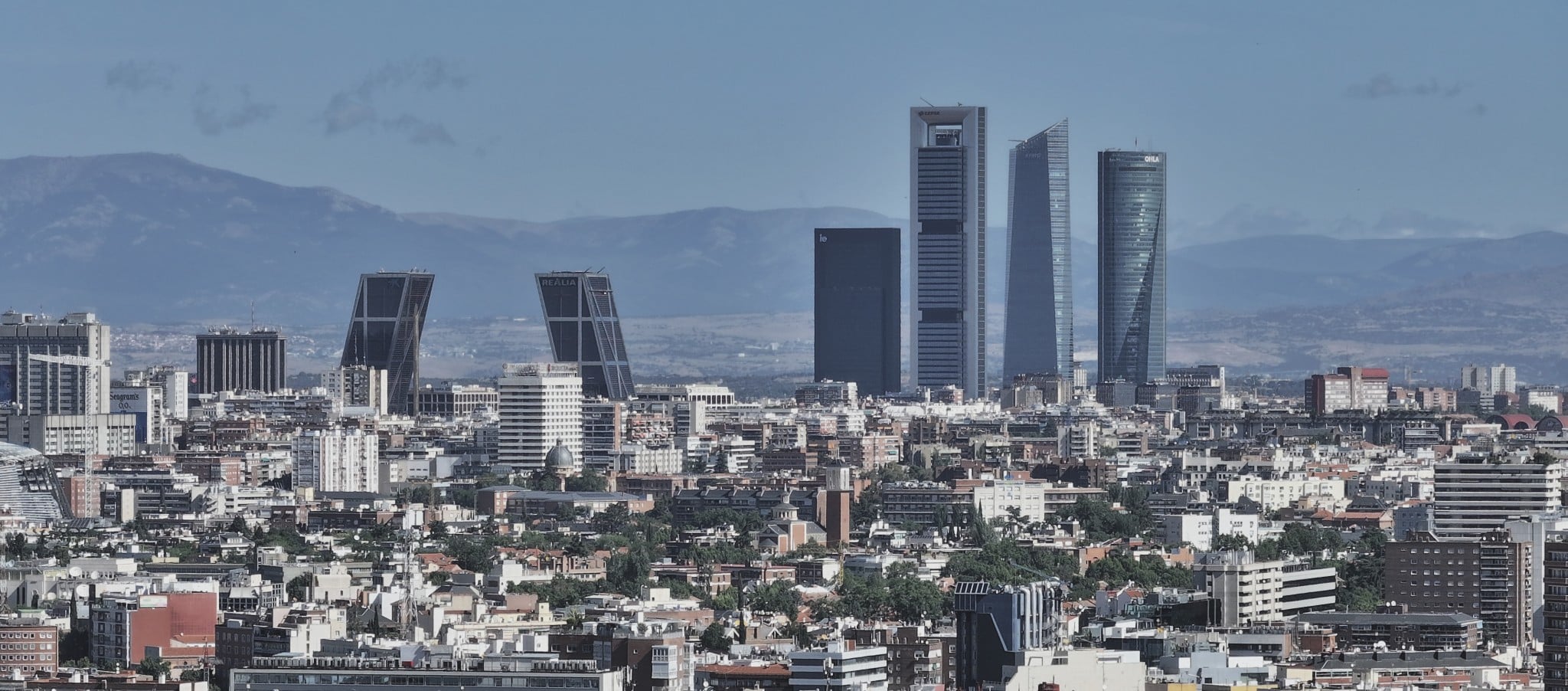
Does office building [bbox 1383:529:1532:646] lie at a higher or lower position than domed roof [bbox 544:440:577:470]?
lower

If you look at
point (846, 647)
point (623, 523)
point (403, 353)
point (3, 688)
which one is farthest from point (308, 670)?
point (403, 353)

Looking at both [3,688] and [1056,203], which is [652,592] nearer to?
[3,688]

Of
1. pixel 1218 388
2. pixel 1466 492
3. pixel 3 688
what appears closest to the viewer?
pixel 3 688

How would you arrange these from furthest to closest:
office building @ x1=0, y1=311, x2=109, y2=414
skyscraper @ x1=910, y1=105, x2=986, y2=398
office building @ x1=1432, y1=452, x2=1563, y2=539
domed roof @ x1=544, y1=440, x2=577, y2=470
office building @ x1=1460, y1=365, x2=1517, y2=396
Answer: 1. office building @ x1=1460, y1=365, x2=1517, y2=396
2. skyscraper @ x1=910, y1=105, x2=986, y2=398
3. office building @ x1=0, y1=311, x2=109, y2=414
4. domed roof @ x1=544, y1=440, x2=577, y2=470
5. office building @ x1=1432, y1=452, x2=1563, y2=539

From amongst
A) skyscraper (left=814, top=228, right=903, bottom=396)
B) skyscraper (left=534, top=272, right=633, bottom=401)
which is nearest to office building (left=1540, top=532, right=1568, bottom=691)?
skyscraper (left=534, top=272, right=633, bottom=401)

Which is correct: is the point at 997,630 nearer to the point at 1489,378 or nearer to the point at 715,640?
the point at 715,640

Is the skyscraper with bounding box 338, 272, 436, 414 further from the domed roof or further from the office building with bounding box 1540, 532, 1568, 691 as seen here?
the office building with bounding box 1540, 532, 1568, 691

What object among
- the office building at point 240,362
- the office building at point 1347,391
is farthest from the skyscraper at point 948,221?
the office building at point 240,362
